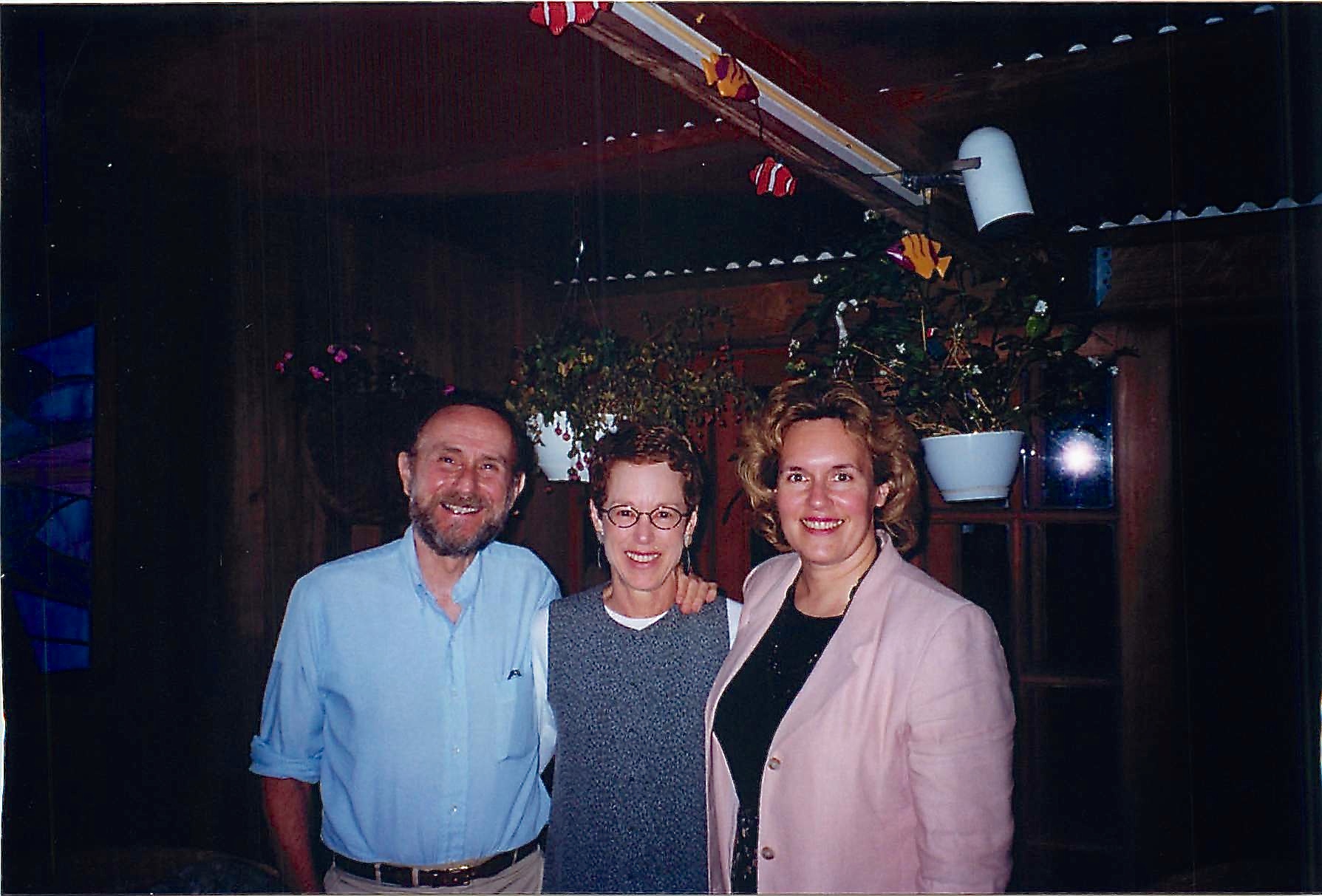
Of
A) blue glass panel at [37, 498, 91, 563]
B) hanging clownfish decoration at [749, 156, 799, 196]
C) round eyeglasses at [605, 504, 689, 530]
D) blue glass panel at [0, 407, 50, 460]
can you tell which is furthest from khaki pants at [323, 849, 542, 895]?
hanging clownfish decoration at [749, 156, 799, 196]

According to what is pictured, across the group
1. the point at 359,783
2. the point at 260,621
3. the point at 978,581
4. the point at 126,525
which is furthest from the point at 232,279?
the point at 978,581

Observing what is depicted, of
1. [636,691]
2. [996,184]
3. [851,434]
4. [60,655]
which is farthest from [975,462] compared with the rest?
[60,655]

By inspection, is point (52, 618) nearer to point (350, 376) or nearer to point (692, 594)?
point (350, 376)

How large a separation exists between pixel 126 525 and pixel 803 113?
2708 millimetres

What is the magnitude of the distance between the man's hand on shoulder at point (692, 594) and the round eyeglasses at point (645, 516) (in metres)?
0.18

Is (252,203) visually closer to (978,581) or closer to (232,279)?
(232,279)

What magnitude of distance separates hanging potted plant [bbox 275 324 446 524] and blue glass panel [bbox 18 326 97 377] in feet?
2.07

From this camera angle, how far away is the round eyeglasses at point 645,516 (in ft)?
6.98

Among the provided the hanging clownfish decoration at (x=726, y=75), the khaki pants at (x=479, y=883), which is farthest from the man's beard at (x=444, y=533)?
the hanging clownfish decoration at (x=726, y=75)

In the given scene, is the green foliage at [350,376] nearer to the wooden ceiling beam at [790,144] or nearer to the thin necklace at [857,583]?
the wooden ceiling beam at [790,144]

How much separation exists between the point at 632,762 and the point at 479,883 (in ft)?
1.75

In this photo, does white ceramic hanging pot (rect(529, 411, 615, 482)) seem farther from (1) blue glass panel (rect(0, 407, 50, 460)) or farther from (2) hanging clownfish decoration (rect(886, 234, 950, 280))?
(1) blue glass panel (rect(0, 407, 50, 460))

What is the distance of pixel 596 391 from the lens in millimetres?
2492

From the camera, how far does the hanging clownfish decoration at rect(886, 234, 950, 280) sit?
2.30 metres
